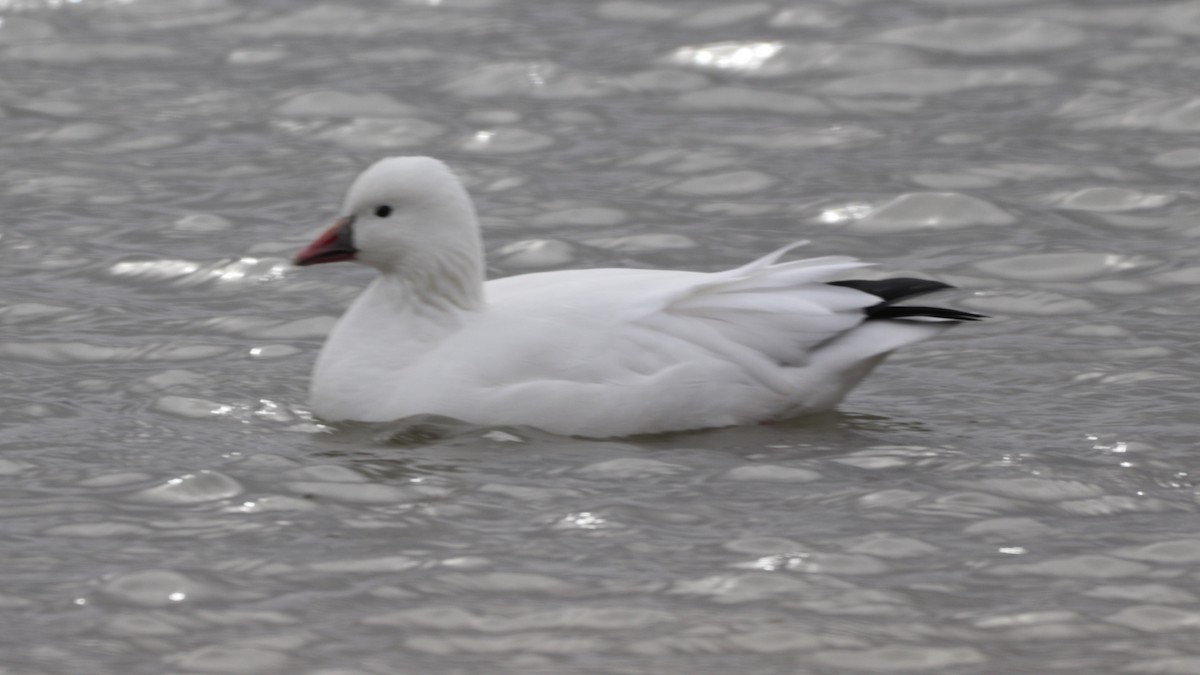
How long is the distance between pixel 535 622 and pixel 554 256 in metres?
4.31

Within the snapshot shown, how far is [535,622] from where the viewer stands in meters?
6.18

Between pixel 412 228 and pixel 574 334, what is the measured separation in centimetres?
84

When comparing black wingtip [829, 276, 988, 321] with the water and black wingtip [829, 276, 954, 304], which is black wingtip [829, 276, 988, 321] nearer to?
black wingtip [829, 276, 954, 304]

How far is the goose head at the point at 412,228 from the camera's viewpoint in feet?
26.5

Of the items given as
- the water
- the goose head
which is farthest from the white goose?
the water

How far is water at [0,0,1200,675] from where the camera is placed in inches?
245

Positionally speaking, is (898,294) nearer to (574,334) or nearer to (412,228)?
(574,334)

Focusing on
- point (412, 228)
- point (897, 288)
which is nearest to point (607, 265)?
point (412, 228)

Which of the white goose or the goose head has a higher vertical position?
the goose head

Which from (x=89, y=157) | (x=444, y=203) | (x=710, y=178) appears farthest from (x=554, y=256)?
(x=89, y=157)

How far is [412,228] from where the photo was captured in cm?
816

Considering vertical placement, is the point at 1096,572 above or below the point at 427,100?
below

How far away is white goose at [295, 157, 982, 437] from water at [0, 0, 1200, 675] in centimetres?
13

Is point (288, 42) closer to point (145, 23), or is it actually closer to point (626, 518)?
point (145, 23)
